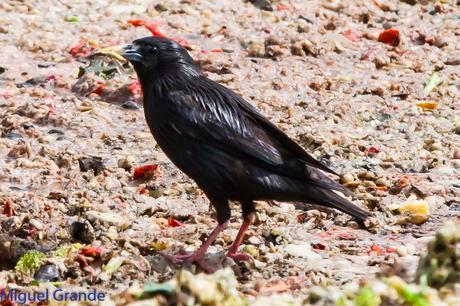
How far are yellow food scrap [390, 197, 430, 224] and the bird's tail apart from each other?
520mm

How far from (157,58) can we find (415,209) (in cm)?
181

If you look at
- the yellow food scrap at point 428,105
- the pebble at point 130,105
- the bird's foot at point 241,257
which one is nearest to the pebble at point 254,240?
the bird's foot at point 241,257

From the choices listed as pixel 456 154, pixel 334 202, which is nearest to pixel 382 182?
pixel 456 154

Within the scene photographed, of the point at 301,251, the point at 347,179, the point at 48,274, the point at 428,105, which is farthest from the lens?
the point at 428,105

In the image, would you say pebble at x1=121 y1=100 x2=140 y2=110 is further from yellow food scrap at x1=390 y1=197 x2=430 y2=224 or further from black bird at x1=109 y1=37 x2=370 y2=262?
yellow food scrap at x1=390 y1=197 x2=430 y2=224

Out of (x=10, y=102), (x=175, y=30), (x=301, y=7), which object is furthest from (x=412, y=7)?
(x=10, y=102)

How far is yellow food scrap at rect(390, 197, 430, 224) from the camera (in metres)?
6.69

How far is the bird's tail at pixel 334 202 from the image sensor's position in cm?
618

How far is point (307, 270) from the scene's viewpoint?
577 cm

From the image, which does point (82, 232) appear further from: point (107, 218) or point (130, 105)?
point (130, 105)

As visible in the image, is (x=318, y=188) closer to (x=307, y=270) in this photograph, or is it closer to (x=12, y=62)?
(x=307, y=270)

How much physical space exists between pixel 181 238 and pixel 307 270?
3.20ft

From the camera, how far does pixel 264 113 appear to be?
28.3 feet

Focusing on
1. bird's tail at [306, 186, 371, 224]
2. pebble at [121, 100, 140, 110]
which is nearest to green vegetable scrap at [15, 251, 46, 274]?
bird's tail at [306, 186, 371, 224]
